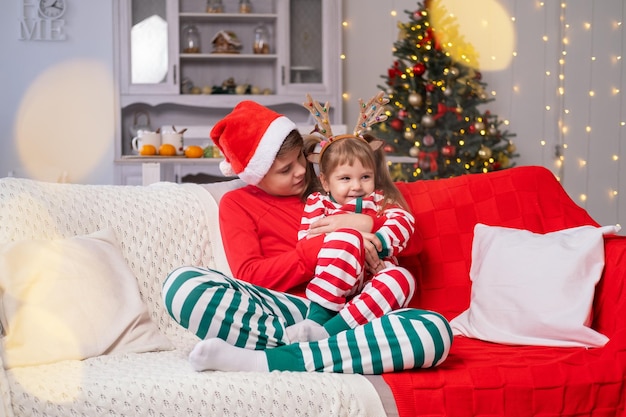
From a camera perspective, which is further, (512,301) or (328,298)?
(512,301)

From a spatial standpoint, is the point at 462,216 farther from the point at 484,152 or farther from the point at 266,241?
the point at 484,152

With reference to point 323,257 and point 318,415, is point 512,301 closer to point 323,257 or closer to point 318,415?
point 323,257

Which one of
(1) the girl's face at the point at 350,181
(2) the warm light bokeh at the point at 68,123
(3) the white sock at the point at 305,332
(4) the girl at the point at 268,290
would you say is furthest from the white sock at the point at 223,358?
(2) the warm light bokeh at the point at 68,123

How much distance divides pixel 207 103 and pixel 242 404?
12.5ft

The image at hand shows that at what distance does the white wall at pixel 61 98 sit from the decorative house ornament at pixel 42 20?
0.02 m

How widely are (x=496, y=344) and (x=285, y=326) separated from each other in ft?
1.80

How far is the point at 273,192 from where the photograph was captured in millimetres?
2287

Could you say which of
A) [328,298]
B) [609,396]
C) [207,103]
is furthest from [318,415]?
[207,103]

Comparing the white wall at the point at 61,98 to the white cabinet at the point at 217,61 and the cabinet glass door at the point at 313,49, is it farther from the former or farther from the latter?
the cabinet glass door at the point at 313,49

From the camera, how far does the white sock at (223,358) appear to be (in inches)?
66.1

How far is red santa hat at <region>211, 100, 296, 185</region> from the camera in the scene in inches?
87.7

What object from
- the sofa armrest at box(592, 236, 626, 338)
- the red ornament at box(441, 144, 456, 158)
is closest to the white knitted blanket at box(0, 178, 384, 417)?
the sofa armrest at box(592, 236, 626, 338)

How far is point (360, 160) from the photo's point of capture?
218cm

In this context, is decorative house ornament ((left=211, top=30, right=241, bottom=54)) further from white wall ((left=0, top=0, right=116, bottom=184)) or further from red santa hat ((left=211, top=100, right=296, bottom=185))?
red santa hat ((left=211, top=100, right=296, bottom=185))
